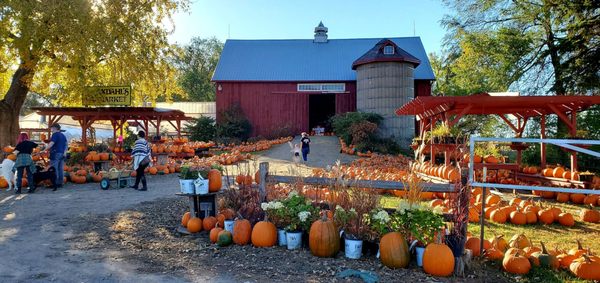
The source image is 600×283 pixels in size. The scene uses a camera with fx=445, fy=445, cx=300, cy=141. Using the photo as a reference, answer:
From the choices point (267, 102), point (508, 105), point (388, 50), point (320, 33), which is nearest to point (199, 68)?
point (320, 33)

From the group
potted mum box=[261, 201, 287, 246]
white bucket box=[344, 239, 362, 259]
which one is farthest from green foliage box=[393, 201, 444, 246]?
potted mum box=[261, 201, 287, 246]

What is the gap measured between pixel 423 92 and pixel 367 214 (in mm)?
23699

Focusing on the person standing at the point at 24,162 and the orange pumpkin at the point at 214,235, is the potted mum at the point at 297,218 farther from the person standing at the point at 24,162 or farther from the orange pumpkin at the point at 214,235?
the person standing at the point at 24,162

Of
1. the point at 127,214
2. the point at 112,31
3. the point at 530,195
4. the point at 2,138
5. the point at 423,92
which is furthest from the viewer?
the point at 423,92

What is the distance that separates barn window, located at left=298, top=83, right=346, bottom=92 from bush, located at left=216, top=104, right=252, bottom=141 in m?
4.19

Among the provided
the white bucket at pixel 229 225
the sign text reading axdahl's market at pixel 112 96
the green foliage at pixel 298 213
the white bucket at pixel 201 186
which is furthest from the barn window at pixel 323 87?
the green foliage at pixel 298 213

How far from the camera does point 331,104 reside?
3409 centimetres

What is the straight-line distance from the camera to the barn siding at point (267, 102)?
29.0m

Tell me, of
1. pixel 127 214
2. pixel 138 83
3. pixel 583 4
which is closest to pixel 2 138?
pixel 138 83

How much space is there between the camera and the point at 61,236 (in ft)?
22.2

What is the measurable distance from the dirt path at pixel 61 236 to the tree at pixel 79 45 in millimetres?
4812

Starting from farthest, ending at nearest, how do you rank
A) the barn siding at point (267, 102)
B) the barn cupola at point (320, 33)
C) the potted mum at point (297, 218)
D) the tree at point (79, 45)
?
the barn cupola at point (320, 33) → the barn siding at point (267, 102) → the tree at point (79, 45) → the potted mum at point (297, 218)

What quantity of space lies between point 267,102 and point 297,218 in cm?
2359

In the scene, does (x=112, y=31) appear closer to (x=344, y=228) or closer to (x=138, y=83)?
(x=138, y=83)
